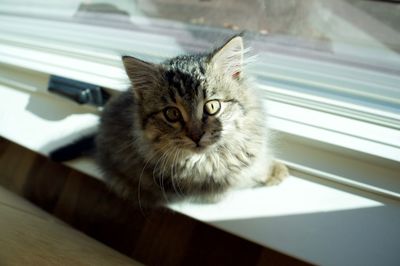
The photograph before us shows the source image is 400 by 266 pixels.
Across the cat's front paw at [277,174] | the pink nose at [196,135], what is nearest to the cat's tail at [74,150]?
the pink nose at [196,135]

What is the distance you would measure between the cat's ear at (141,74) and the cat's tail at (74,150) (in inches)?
13.9

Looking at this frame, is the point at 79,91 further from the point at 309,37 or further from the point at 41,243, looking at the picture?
the point at 309,37

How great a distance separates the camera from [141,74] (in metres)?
0.88

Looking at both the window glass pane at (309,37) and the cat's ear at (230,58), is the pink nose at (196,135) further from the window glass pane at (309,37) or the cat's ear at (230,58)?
the window glass pane at (309,37)

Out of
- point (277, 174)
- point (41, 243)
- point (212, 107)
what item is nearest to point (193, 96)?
point (212, 107)

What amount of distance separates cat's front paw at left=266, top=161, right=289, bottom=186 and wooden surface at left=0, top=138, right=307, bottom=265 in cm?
19

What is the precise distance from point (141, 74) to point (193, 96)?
0.16m

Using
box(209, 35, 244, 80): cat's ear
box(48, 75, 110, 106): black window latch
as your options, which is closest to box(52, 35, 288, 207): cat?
box(209, 35, 244, 80): cat's ear

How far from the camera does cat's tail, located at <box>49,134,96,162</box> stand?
1.14m

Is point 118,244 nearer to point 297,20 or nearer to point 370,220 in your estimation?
point 370,220

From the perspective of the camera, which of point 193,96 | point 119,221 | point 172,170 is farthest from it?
point 119,221

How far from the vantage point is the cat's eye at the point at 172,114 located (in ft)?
2.81

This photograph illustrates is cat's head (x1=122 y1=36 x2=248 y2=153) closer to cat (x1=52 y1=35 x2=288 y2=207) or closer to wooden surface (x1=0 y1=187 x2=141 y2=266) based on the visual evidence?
cat (x1=52 y1=35 x2=288 y2=207)

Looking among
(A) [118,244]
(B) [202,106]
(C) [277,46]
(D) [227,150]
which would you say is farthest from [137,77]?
(A) [118,244]
